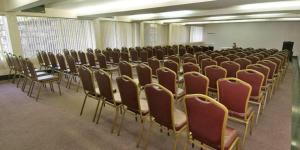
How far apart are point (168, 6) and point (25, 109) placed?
4.65 meters

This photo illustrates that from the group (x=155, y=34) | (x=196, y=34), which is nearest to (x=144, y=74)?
(x=155, y=34)

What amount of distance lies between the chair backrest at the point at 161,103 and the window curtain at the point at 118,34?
8386mm

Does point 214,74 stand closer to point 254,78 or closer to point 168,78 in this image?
point 254,78

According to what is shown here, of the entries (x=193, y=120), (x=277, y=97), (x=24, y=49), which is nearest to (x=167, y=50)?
(x=277, y=97)

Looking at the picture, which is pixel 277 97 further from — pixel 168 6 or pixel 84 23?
pixel 84 23

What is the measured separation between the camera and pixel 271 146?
101 inches

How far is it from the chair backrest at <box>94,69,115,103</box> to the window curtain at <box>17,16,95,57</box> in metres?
6.11

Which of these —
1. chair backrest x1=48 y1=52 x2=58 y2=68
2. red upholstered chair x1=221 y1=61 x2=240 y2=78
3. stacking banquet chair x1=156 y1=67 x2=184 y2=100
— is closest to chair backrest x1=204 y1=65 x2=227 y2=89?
stacking banquet chair x1=156 y1=67 x2=184 y2=100

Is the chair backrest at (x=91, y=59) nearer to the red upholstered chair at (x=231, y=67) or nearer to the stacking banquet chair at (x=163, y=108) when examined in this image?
the red upholstered chair at (x=231, y=67)

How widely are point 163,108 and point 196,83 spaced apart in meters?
1.03

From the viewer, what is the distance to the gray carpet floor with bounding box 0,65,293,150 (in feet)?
8.57

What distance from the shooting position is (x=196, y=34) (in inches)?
733

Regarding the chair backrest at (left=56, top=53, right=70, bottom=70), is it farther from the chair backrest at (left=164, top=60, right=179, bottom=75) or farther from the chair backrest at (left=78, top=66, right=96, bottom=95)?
the chair backrest at (left=164, top=60, right=179, bottom=75)

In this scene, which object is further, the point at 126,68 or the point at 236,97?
the point at 126,68
